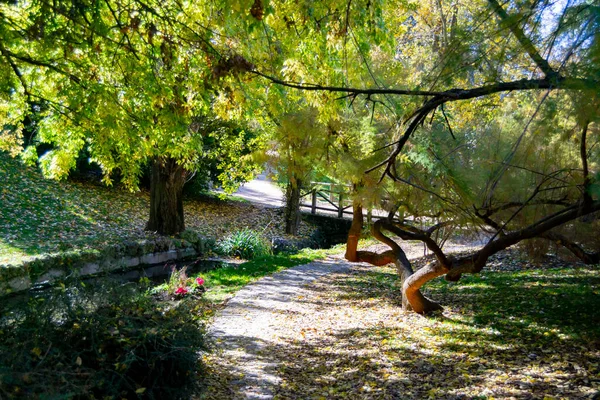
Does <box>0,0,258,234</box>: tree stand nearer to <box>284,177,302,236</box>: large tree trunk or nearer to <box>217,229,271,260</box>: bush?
<box>217,229,271,260</box>: bush

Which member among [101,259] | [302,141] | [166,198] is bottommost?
[101,259]

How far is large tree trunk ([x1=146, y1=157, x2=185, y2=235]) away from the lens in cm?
1310

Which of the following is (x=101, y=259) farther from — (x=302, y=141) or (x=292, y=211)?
(x=292, y=211)

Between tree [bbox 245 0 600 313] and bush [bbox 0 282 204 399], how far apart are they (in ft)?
6.71

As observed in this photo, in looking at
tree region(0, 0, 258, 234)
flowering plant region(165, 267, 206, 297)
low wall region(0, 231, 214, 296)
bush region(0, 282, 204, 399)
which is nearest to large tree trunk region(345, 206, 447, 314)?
flowering plant region(165, 267, 206, 297)

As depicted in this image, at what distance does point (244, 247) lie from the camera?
44.8 ft

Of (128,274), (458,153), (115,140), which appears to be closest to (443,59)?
(458,153)

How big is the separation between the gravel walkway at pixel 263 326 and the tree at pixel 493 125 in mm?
1305

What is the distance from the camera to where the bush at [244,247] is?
13.5 meters

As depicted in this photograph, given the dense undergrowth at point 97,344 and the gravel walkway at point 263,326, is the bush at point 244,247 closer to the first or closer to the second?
the gravel walkway at point 263,326

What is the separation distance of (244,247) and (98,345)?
10170 millimetres

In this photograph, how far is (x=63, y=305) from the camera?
3.64 meters

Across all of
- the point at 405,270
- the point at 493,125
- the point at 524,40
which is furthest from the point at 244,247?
the point at 524,40

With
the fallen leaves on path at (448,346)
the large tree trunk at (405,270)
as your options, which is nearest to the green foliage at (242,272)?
the fallen leaves on path at (448,346)
